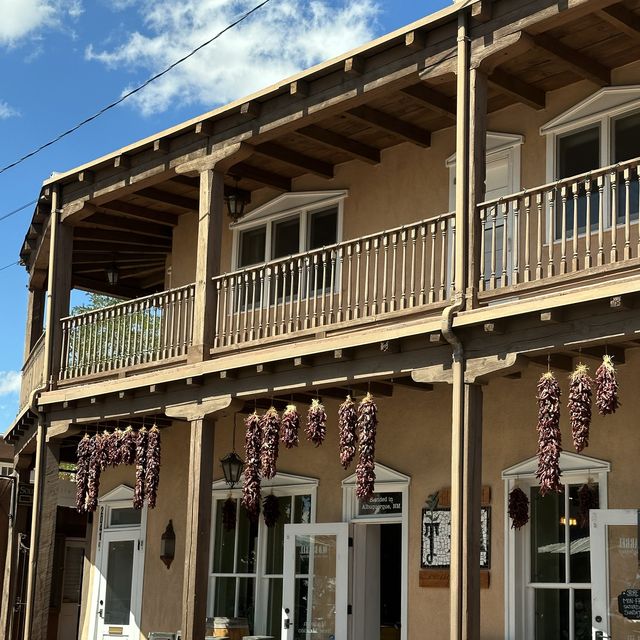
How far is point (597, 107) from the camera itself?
1288 centimetres

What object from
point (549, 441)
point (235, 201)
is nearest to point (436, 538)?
point (549, 441)

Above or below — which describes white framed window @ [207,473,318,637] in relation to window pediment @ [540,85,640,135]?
below

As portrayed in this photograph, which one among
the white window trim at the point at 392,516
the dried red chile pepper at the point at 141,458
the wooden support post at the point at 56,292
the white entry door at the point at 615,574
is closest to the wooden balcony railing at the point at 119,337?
the wooden support post at the point at 56,292

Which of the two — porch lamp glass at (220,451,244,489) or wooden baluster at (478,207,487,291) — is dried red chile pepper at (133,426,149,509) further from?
wooden baluster at (478,207,487,291)

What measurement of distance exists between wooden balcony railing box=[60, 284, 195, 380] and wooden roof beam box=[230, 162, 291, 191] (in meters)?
1.85

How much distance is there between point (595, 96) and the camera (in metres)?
12.9

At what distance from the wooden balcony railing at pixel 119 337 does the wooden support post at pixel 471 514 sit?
16.6ft

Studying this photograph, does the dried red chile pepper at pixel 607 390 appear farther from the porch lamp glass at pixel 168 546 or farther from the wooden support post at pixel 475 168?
the porch lamp glass at pixel 168 546

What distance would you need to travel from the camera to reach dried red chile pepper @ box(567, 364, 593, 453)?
9.83 metres

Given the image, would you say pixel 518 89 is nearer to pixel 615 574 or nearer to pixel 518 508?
pixel 518 508

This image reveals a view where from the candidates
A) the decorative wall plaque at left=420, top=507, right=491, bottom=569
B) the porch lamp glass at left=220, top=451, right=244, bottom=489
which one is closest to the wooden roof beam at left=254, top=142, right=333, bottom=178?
the porch lamp glass at left=220, top=451, right=244, bottom=489

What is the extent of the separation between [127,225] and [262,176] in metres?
3.36

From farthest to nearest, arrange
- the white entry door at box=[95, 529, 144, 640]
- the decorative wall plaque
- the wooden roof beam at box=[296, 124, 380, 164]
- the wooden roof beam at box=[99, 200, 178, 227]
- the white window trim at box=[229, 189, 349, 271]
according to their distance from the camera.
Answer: the white entry door at box=[95, 529, 144, 640] < the wooden roof beam at box=[99, 200, 178, 227] < the white window trim at box=[229, 189, 349, 271] < the wooden roof beam at box=[296, 124, 380, 164] < the decorative wall plaque

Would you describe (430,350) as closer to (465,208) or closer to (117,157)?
(465,208)
